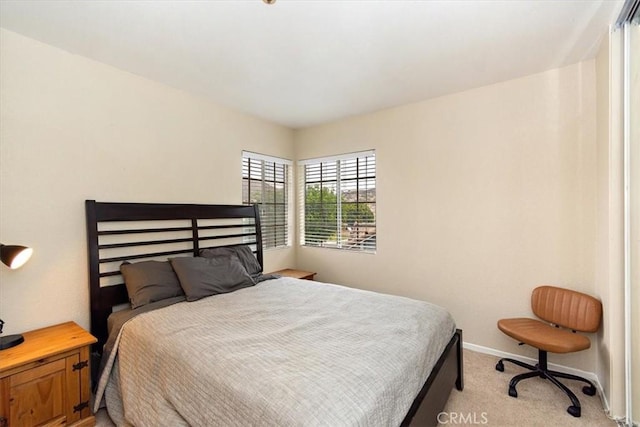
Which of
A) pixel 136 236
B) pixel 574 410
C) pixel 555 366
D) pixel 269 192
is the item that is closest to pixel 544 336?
pixel 574 410

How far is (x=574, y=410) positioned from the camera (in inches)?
81.1

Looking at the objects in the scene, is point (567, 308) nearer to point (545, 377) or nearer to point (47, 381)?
point (545, 377)

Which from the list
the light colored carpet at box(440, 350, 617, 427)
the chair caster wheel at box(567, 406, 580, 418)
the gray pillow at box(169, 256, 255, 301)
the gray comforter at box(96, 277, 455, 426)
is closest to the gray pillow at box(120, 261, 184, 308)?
the gray pillow at box(169, 256, 255, 301)

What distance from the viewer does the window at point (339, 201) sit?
12.6ft

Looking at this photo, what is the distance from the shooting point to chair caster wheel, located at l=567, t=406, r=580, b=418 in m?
2.04

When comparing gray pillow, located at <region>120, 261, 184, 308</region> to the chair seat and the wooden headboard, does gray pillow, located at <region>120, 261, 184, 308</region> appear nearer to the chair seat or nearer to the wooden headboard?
the wooden headboard

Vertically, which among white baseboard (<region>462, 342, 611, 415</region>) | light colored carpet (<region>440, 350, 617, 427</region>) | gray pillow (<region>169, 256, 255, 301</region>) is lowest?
light colored carpet (<region>440, 350, 617, 427</region>)

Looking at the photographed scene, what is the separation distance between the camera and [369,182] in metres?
3.84

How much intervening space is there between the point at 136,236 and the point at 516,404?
10.9ft

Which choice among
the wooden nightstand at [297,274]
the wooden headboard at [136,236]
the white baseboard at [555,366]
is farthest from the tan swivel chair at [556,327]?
the wooden headboard at [136,236]

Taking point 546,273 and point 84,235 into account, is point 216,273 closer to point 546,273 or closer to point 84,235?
point 84,235

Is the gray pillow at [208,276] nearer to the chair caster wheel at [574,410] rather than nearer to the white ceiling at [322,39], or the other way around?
the white ceiling at [322,39]

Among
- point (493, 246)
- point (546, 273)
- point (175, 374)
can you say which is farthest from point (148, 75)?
point (546, 273)

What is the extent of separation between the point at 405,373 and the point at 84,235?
255cm
